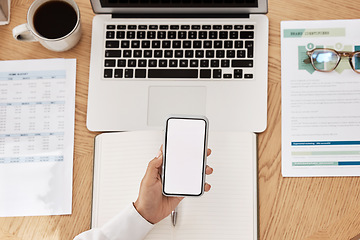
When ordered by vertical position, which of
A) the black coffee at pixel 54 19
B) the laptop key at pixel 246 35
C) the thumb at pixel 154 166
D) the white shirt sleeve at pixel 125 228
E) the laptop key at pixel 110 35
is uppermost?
the black coffee at pixel 54 19

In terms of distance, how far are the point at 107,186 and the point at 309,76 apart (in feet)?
1.51

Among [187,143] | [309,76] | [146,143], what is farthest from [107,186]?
[309,76]

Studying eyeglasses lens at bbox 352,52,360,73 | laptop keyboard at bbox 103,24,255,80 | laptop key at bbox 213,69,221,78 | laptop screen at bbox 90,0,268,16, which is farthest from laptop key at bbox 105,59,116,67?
eyeglasses lens at bbox 352,52,360,73

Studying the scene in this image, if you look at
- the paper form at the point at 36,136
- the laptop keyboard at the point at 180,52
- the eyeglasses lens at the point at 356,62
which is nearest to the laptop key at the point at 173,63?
the laptop keyboard at the point at 180,52

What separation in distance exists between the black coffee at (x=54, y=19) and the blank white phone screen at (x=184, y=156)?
32cm

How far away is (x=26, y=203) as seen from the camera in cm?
94

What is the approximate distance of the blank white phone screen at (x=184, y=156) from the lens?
80 cm

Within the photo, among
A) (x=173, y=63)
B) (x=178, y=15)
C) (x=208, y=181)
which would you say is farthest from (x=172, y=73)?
(x=208, y=181)

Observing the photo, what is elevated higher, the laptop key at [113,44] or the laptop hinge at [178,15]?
the laptop hinge at [178,15]

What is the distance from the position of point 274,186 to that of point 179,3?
412 mm

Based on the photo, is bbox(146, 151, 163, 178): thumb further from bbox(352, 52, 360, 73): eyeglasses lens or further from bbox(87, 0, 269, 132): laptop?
bbox(352, 52, 360, 73): eyeglasses lens

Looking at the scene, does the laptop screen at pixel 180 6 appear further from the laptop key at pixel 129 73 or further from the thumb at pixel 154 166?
the thumb at pixel 154 166

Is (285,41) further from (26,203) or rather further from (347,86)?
(26,203)

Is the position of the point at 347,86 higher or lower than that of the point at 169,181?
higher
